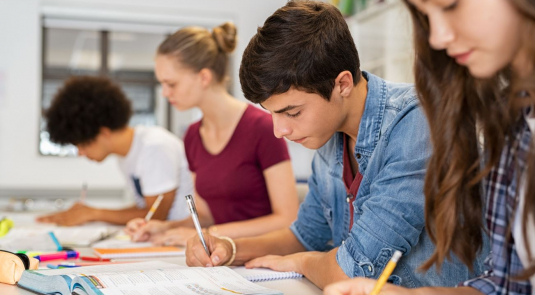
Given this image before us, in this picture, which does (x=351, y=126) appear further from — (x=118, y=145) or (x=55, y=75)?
(x=55, y=75)

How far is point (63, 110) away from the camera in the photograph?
8.69 feet

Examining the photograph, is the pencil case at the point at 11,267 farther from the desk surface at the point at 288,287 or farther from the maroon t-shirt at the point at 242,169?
the maroon t-shirt at the point at 242,169

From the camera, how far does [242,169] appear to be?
196cm

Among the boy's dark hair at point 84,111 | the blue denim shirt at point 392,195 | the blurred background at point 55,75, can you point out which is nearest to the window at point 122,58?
the blurred background at point 55,75

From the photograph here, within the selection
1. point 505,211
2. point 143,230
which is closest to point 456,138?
point 505,211

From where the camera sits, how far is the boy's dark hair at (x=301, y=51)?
3.75 ft

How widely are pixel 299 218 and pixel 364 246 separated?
47 cm

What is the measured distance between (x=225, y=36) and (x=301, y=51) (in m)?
1.06

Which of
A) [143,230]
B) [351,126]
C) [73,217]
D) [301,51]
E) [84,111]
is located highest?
[301,51]

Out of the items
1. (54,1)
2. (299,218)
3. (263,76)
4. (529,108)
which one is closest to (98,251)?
(299,218)

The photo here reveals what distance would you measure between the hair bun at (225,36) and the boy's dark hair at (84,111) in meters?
0.70

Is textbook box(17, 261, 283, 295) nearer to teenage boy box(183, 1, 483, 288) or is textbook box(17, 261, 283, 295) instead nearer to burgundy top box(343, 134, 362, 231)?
teenage boy box(183, 1, 483, 288)

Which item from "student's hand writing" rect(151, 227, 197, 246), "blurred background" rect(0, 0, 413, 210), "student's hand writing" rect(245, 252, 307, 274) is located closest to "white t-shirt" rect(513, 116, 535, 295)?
"student's hand writing" rect(245, 252, 307, 274)

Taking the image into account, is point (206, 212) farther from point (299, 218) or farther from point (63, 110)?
point (63, 110)
